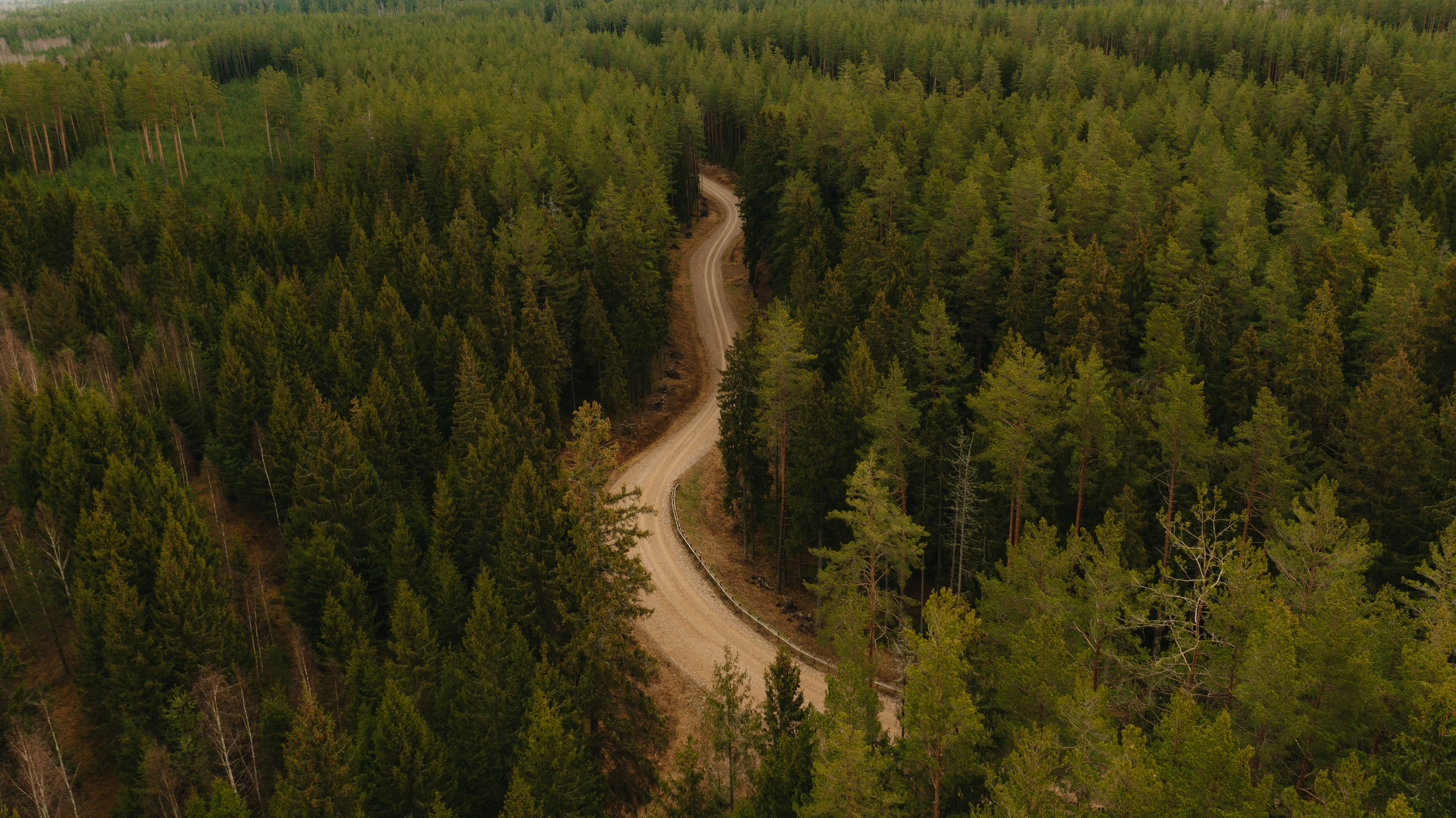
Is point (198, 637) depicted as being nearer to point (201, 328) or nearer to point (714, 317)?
point (201, 328)

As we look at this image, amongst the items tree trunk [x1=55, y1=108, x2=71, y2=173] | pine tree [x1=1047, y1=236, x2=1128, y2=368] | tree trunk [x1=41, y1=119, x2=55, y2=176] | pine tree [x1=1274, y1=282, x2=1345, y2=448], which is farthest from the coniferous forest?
tree trunk [x1=55, y1=108, x2=71, y2=173]

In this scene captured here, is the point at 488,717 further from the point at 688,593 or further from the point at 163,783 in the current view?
the point at 688,593

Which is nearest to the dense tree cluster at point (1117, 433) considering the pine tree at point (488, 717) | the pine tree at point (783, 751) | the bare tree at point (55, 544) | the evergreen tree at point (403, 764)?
the pine tree at point (783, 751)

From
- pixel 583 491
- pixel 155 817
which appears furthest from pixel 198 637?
pixel 583 491

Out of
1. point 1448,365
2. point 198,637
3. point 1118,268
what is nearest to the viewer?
point 198,637

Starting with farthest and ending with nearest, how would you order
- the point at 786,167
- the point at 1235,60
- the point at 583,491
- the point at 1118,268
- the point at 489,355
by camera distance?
the point at 1235,60
the point at 786,167
the point at 489,355
the point at 1118,268
the point at 583,491

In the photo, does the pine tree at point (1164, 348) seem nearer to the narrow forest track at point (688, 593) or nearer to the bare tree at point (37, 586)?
the narrow forest track at point (688, 593)

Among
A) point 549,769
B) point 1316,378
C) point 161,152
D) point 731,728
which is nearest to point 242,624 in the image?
point 549,769

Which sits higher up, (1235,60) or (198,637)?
(1235,60)
